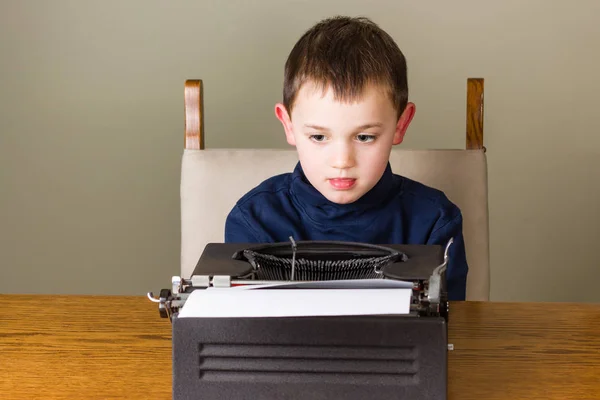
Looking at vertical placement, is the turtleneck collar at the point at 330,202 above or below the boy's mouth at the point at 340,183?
below

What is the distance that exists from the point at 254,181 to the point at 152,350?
2.07 feet

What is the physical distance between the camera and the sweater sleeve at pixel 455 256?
167 centimetres

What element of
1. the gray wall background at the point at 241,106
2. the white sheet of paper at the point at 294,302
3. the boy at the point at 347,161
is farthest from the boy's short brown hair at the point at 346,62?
the gray wall background at the point at 241,106

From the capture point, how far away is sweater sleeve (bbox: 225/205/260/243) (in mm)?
1756

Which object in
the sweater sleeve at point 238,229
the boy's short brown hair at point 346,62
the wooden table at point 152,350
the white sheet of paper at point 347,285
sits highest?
the boy's short brown hair at point 346,62

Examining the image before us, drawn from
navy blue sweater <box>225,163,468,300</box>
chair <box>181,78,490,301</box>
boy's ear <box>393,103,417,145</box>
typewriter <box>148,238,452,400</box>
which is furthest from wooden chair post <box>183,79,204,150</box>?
typewriter <box>148,238,452,400</box>

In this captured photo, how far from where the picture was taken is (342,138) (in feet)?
4.83

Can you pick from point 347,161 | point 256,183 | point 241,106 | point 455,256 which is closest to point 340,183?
point 347,161

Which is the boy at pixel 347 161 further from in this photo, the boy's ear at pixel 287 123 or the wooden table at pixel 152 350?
the wooden table at pixel 152 350

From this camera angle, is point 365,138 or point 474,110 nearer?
point 365,138

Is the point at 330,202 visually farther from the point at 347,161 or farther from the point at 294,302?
the point at 294,302

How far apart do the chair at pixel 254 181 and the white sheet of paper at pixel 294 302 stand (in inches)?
33.1

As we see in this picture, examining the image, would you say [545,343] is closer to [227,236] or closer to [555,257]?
[227,236]

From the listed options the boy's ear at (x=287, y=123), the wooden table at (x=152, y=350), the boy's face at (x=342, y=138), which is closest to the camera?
the wooden table at (x=152, y=350)
